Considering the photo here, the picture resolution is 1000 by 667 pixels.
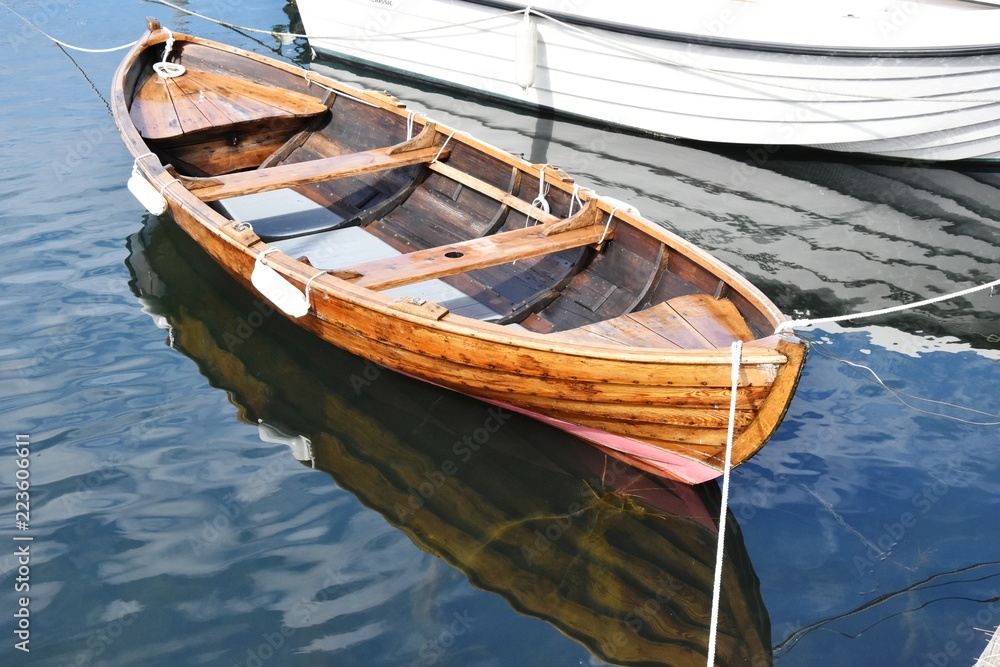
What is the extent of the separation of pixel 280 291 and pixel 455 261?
1.23m

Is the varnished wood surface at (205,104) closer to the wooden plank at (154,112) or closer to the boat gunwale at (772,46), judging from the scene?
the wooden plank at (154,112)

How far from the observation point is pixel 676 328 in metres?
5.38

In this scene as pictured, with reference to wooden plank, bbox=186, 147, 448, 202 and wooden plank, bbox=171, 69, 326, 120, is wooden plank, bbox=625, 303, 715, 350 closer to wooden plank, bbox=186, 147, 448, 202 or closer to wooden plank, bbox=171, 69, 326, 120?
wooden plank, bbox=186, 147, 448, 202

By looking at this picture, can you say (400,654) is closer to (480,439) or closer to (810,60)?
(480,439)

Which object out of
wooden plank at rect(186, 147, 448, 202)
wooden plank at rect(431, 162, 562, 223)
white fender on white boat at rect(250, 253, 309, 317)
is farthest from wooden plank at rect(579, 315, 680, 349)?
wooden plank at rect(186, 147, 448, 202)

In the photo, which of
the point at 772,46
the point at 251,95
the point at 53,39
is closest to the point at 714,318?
the point at 772,46

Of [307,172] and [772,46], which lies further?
[772,46]

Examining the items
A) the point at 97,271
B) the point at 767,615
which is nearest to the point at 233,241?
the point at 97,271

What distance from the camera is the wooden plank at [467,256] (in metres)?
5.88

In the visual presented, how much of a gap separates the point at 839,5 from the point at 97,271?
8023 mm

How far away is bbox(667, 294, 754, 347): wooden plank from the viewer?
5.26m

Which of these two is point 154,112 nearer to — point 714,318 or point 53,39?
point 714,318

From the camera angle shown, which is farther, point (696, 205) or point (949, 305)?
point (696, 205)

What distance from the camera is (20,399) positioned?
6.32m
